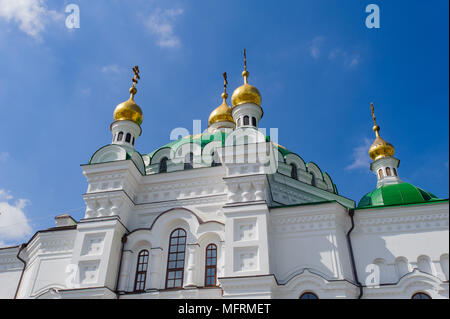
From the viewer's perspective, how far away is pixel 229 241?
39.5ft

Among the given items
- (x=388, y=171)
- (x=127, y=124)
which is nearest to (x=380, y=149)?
(x=388, y=171)

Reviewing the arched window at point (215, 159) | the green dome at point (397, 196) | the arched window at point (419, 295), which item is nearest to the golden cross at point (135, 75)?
the arched window at point (215, 159)

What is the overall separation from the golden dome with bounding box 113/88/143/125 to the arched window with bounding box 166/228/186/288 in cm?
614

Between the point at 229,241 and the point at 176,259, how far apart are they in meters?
2.17

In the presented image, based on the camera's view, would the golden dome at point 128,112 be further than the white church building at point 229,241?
Yes

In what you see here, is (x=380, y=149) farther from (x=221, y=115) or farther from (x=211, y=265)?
(x=211, y=265)

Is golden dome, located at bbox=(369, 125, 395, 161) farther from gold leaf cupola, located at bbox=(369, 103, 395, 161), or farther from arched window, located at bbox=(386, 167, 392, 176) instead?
arched window, located at bbox=(386, 167, 392, 176)

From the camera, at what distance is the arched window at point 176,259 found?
41.6 feet

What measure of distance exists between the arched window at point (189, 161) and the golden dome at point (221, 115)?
4.82m

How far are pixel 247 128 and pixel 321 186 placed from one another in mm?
5752

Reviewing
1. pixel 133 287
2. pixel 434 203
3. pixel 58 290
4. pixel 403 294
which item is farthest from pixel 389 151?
pixel 58 290

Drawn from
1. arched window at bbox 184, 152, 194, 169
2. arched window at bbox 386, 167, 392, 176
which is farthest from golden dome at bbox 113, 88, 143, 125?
arched window at bbox 386, 167, 392, 176

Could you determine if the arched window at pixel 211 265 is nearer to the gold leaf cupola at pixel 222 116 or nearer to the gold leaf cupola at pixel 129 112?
the gold leaf cupola at pixel 129 112

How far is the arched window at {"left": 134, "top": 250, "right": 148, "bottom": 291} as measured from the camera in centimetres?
1279
